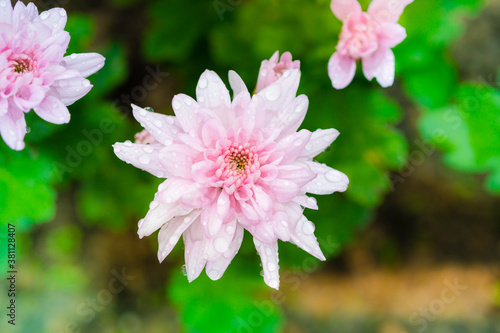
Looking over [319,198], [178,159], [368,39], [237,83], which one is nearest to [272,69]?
[237,83]

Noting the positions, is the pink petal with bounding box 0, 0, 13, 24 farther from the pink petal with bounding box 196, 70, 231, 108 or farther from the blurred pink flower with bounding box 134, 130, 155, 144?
the pink petal with bounding box 196, 70, 231, 108

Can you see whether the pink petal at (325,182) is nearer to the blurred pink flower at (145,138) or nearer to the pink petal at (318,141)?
the pink petal at (318,141)

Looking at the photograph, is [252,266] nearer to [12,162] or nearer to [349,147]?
[349,147]

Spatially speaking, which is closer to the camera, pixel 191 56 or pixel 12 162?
pixel 12 162

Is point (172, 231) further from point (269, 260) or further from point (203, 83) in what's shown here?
point (203, 83)

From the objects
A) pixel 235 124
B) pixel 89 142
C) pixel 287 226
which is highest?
pixel 235 124

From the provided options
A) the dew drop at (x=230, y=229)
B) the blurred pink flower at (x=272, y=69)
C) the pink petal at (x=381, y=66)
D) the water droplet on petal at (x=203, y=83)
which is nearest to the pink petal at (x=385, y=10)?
the pink petal at (x=381, y=66)

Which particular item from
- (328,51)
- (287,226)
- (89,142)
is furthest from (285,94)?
(89,142)
